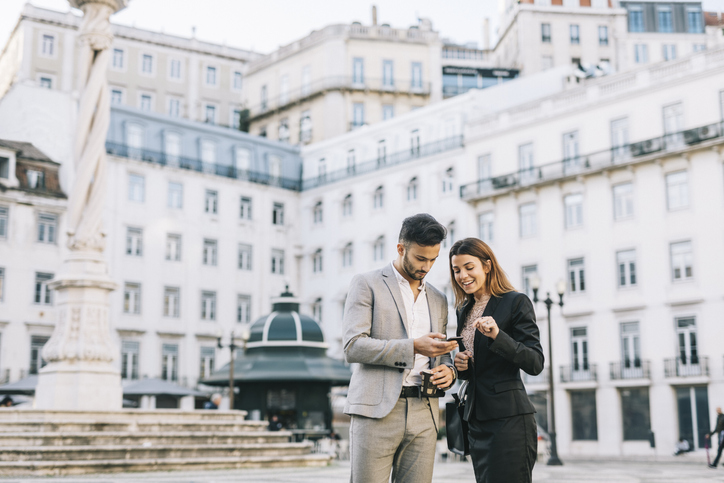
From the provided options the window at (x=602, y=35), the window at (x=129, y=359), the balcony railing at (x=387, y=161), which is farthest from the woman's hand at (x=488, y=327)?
the window at (x=602, y=35)

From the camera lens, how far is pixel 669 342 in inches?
1348

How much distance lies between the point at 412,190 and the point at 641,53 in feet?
92.4

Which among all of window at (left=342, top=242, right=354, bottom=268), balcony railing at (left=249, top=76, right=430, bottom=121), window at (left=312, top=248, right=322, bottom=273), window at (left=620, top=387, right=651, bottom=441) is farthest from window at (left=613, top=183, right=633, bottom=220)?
balcony railing at (left=249, top=76, right=430, bottom=121)

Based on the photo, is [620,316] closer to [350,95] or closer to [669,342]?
[669,342]

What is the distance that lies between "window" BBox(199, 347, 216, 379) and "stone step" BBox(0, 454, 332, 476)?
30.4 meters

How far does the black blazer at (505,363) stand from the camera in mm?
4801

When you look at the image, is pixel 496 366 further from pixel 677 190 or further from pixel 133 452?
pixel 677 190

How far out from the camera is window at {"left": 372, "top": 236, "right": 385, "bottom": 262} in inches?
1799

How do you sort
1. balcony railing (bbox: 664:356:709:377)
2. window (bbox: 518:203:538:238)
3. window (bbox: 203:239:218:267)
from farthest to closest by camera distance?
window (bbox: 203:239:218:267) < window (bbox: 518:203:538:238) < balcony railing (bbox: 664:356:709:377)

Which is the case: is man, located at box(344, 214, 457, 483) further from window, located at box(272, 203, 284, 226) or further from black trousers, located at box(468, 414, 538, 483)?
window, located at box(272, 203, 284, 226)

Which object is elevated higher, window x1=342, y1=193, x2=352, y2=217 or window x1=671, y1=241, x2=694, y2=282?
window x1=342, y1=193, x2=352, y2=217

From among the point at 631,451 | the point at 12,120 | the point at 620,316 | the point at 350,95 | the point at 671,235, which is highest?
the point at 350,95

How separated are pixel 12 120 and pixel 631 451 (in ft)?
103

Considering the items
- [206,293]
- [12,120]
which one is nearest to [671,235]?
[206,293]
